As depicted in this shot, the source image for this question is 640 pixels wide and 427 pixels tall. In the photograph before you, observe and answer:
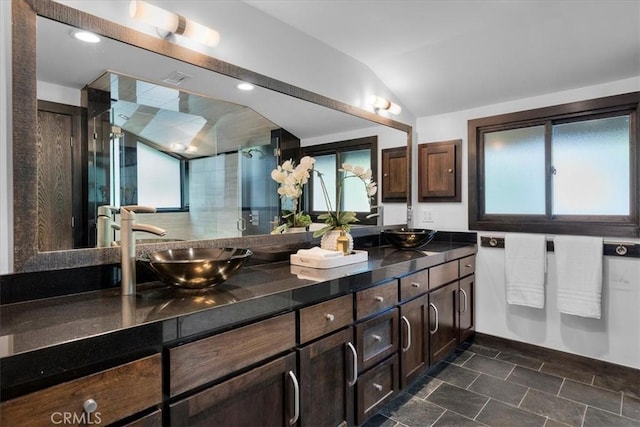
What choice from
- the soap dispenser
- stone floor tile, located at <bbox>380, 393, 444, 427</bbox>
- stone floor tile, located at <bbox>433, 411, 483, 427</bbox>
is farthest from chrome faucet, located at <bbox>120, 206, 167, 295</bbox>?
stone floor tile, located at <bbox>433, 411, 483, 427</bbox>

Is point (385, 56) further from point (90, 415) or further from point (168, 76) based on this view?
point (90, 415)

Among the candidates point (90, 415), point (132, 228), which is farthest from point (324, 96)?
point (90, 415)

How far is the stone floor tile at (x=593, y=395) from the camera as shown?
2072 mm

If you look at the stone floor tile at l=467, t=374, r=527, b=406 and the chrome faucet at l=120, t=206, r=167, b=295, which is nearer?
the chrome faucet at l=120, t=206, r=167, b=295

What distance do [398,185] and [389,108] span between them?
0.68 metres

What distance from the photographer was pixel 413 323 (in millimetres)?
2102

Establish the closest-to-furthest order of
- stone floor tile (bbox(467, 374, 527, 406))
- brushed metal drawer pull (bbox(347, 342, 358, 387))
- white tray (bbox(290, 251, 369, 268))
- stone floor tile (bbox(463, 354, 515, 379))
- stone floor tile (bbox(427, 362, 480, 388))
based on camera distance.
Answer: brushed metal drawer pull (bbox(347, 342, 358, 387)) → white tray (bbox(290, 251, 369, 268)) → stone floor tile (bbox(467, 374, 527, 406)) → stone floor tile (bbox(427, 362, 480, 388)) → stone floor tile (bbox(463, 354, 515, 379))

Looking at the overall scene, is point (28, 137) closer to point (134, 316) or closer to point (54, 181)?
point (54, 181)

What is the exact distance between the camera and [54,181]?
49.6 inches

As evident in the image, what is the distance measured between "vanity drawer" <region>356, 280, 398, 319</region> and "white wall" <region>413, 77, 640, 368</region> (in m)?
1.47

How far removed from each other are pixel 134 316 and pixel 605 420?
99.0 inches

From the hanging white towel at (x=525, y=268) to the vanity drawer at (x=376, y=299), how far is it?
1357 millimetres

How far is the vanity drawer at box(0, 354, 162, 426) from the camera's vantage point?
750 millimetres

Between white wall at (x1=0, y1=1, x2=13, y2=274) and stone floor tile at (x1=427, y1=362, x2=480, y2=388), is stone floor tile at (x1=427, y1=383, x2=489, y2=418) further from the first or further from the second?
white wall at (x1=0, y1=1, x2=13, y2=274)
